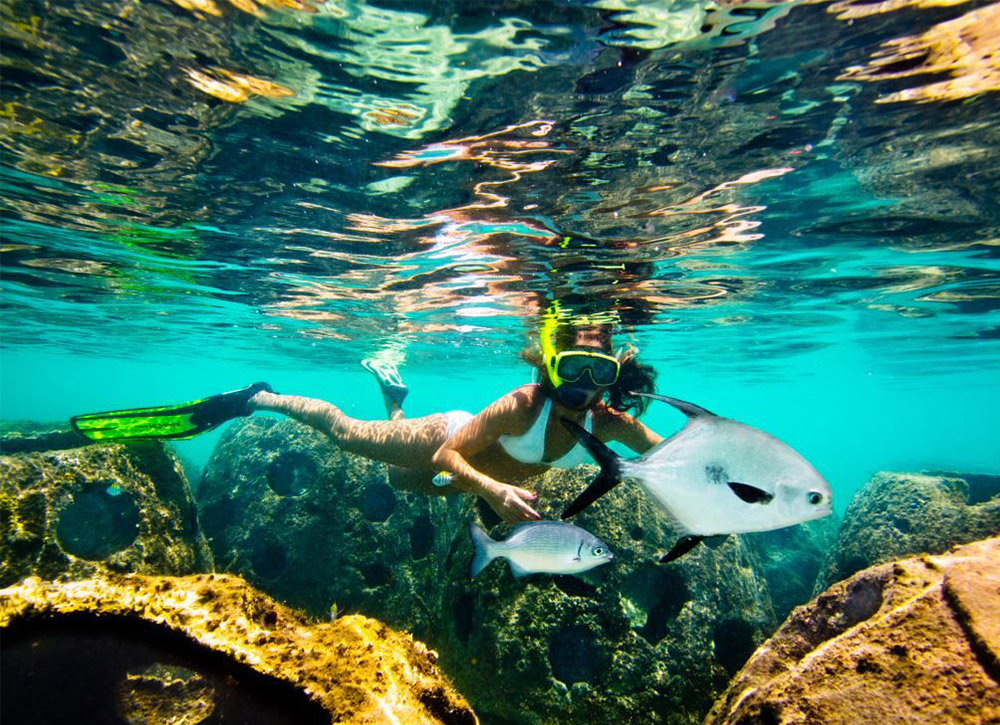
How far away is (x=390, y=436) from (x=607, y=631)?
165 inches

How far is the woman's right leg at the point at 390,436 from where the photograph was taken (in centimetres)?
701

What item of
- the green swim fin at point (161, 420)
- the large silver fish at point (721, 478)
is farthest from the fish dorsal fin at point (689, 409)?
the green swim fin at point (161, 420)

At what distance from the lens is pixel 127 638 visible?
1.76 meters

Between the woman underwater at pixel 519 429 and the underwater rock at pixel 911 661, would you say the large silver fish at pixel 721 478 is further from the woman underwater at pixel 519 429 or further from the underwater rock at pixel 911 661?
the woman underwater at pixel 519 429

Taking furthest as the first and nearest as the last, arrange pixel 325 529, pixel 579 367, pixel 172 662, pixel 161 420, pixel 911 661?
pixel 325 529 → pixel 161 420 → pixel 579 367 → pixel 911 661 → pixel 172 662

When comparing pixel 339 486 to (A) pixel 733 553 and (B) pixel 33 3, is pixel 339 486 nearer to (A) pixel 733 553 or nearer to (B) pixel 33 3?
(A) pixel 733 553

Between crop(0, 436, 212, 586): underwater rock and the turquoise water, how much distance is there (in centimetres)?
482

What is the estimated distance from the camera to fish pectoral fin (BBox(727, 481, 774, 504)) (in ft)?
7.19

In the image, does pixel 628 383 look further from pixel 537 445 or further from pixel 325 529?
pixel 325 529

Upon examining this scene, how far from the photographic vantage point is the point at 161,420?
7516 mm

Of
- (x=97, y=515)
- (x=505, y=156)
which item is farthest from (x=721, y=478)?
(x=97, y=515)

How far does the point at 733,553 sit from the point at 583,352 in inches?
155

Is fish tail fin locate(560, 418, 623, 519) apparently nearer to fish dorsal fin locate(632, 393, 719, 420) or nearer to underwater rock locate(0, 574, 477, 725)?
fish dorsal fin locate(632, 393, 719, 420)

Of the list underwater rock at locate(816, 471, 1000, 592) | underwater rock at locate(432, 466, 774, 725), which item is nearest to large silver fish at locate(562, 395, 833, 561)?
underwater rock at locate(432, 466, 774, 725)
